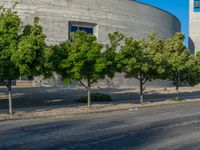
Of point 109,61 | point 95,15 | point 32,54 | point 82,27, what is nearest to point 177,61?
point 109,61

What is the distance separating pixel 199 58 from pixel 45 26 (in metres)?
19.5

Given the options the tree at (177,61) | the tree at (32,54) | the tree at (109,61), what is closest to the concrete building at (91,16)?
the tree at (177,61)

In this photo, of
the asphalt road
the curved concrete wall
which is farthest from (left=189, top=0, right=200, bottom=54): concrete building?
the asphalt road

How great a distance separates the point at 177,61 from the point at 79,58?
10.8 meters

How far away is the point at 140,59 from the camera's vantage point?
28469 millimetres

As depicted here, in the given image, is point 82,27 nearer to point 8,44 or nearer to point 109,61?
point 109,61

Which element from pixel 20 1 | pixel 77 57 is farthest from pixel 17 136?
pixel 20 1

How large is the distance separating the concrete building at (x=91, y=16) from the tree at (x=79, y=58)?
23.9 metres

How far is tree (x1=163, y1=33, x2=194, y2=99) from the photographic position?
31.7 meters

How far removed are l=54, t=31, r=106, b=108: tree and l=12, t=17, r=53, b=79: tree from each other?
1885 millimetres

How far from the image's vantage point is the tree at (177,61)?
31.7 m

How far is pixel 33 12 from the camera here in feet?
157

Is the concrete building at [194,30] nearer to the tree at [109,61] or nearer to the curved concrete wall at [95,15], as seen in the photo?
the curved concrete wall at [95,15]

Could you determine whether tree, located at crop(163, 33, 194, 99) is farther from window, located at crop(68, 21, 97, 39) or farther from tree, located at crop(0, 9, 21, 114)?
window, located at crop(68, 21, 97, 39)
